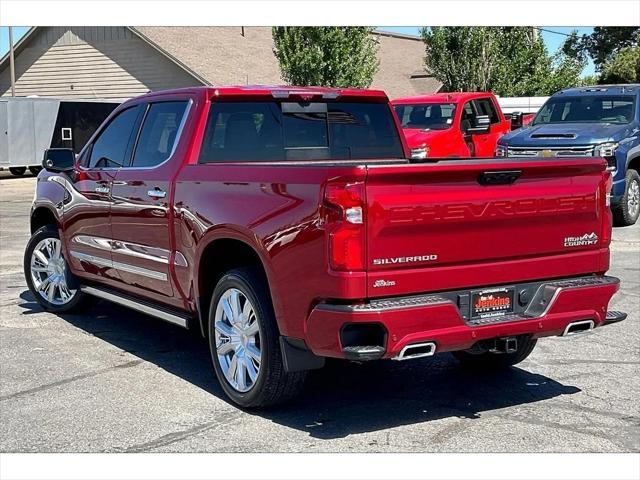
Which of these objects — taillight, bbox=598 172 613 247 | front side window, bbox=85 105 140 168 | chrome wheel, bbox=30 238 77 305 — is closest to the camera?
taillight, bbox=598 172 613 247

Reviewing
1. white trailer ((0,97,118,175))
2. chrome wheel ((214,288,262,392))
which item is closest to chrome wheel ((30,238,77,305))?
chrome wheel ((214,288,262,392))

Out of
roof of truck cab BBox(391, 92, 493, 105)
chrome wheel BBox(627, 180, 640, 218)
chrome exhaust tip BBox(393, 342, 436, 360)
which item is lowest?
chrome wheel BBox(627, 180, 640, 218)

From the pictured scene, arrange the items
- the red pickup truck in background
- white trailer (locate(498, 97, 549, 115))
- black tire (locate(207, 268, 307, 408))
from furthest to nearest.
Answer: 1. white trailer (locate(498, 97, 549, 115))
2. the red pickup truck in background
3. black tire (locate(207, 268, 307, 408))

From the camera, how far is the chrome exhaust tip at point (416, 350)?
4.60m

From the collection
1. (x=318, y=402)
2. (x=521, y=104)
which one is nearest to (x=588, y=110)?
(x=318, y=402)

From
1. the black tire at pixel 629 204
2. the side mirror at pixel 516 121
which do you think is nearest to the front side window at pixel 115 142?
the black tire at pixel 629 204

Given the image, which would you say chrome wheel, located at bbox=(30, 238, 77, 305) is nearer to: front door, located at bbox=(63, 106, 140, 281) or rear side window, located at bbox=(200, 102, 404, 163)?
front door, located at bbox=(63, 106, 140, 281)

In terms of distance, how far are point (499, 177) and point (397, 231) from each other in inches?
28.8

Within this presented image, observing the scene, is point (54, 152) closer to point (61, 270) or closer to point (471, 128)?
point (61, 270)

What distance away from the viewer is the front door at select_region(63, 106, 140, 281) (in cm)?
690

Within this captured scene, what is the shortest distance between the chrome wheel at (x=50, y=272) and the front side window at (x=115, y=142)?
3.63 ft

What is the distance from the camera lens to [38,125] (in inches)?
1182

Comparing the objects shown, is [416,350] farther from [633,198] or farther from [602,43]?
[602,43]

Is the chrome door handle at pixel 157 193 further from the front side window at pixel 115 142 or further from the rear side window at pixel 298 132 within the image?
the front side window at pixel 115 142
